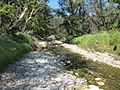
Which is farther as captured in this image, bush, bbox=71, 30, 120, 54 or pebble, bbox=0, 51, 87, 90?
bush, bbox=71, 30, 120, 54

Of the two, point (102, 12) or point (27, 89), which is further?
point (102, 12)

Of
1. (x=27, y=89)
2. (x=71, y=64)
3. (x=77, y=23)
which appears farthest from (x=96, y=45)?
(x=77, y=23)

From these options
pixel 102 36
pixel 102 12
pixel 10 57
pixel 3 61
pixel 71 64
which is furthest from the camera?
pixel 102 12

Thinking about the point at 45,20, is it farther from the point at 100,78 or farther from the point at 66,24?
the point at 100,78

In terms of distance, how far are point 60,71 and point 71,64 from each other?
3177 mm

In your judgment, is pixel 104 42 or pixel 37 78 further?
pixel 104 42

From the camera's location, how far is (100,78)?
14.2 metres

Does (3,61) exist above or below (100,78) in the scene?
above

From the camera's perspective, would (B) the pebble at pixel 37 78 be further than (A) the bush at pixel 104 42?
No

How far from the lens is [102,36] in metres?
29.2

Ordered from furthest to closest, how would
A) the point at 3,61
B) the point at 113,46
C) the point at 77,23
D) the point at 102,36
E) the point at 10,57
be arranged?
the point at 77,23
the point at 102,36
the point at 113,46
the point at 10,57
the point at 3,61

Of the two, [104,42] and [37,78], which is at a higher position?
[37,78]

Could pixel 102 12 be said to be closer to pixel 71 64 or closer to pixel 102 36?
pixel 102 36

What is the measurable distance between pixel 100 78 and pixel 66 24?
46137mm
